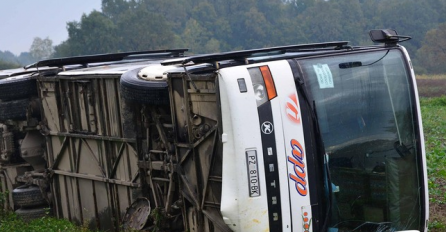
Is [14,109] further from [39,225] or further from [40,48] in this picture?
[40,48]

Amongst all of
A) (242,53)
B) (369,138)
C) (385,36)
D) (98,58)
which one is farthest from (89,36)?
(369,138)

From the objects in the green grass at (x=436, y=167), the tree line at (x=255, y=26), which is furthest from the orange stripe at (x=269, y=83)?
the tree line at (x=255, y=26)

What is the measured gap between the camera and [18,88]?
990 centimetres

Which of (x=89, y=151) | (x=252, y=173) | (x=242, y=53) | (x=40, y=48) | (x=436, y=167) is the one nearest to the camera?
(x=252, y=173)

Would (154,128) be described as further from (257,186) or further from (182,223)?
(257,186)

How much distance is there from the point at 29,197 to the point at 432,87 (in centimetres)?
3360

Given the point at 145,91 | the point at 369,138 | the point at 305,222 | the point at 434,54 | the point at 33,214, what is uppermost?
the point at 145,91

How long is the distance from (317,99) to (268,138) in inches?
23.7

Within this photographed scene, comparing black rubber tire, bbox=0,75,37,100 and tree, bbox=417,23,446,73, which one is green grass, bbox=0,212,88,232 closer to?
black rubber tire, bbox=0,75,37,100

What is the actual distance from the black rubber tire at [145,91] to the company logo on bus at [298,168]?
1678 mm

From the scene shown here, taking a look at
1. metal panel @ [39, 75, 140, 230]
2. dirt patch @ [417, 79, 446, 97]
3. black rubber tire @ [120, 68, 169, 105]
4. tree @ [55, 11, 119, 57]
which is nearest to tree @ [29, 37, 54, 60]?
tree @ [55, 11, 119, 57]

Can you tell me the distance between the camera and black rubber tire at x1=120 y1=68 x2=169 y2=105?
7.38 meters

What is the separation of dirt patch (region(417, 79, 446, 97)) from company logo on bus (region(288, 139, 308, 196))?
1286 inches

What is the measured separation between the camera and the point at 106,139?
28.6 feet
